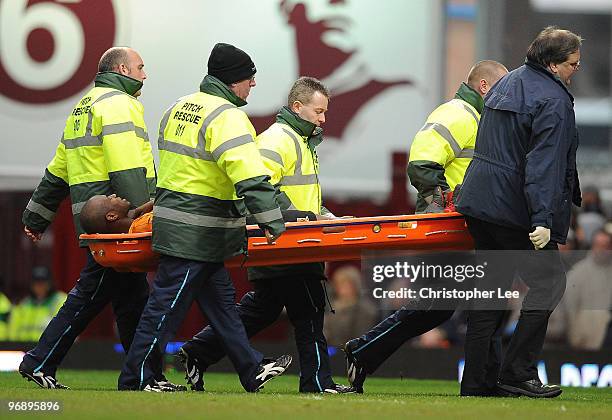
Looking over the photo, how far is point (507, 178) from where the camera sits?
8.51 metres

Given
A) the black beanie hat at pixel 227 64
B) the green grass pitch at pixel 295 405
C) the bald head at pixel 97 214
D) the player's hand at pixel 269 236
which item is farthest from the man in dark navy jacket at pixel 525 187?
the bald head at pixel 97 214

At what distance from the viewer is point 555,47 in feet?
28.2

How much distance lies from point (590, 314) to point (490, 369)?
12.0 ft

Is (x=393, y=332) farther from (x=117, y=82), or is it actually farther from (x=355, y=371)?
(x=117, y=82)

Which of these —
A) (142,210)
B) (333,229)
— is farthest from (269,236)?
(142,210)

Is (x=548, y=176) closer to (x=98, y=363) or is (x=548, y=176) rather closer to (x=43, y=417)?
(x=43, y=417)

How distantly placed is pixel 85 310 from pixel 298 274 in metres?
1.17

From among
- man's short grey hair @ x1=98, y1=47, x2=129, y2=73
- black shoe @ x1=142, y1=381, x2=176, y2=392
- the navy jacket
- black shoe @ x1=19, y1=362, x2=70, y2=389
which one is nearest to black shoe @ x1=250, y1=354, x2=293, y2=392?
black shoe @ x1=142, y1=381, x2=176, y2=392

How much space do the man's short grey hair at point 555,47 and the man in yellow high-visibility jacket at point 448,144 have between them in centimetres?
80

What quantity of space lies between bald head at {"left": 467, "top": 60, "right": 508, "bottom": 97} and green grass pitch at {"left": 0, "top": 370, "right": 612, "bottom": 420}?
1728 millimetres

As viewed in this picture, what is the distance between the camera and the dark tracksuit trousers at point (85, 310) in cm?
905

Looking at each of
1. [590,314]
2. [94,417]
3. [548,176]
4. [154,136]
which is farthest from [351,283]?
[94,417]

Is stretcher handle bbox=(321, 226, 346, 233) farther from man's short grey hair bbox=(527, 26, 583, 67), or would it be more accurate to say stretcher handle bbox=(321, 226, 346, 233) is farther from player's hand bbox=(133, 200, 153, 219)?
man's short grey hair bbox=(527, 26, 583, 67)

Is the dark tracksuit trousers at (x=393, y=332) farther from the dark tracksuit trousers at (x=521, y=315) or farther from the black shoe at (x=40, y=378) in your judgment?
the black shoe at (x=40, y=378)
